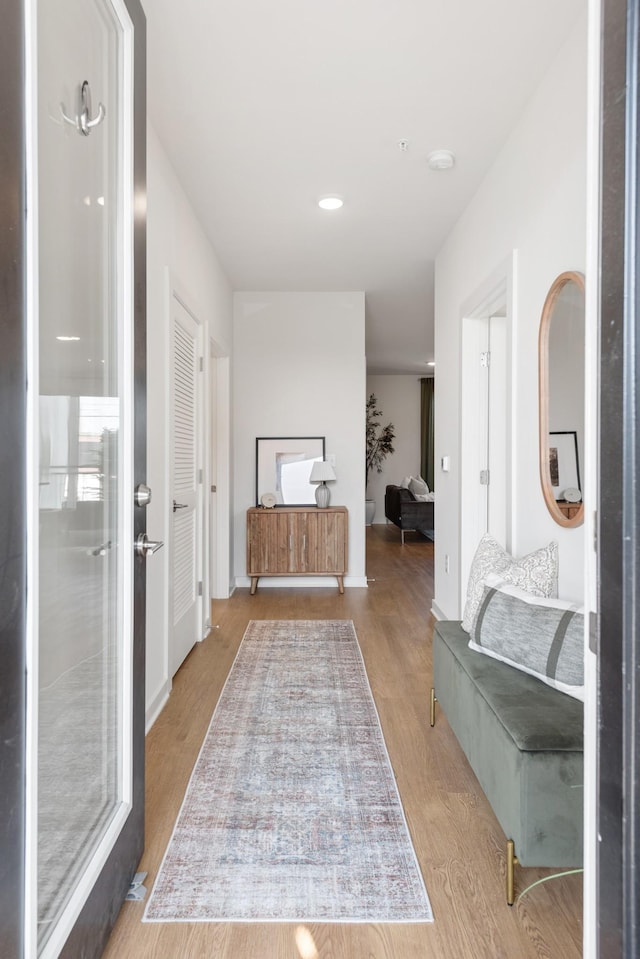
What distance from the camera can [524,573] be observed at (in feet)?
6.84

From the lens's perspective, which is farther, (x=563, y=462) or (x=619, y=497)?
(x=563, y=462)

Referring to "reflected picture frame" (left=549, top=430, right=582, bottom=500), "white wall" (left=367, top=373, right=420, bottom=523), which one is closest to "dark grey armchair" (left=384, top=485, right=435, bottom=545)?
"white wall" (left=367, top=373, right=420, bottom=523)

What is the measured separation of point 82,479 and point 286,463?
12.8ft

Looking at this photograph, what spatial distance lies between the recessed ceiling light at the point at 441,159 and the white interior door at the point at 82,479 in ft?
5.51

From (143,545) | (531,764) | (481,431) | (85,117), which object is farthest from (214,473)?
(531,764)

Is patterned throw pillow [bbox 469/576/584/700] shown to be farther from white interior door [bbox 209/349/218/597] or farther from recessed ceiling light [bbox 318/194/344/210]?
white interior door [bbox 209/349/218/597]

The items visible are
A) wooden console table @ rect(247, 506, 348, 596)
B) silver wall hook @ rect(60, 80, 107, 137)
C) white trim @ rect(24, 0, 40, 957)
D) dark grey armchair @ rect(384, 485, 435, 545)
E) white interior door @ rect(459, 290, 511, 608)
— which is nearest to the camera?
white trim @ rect(24, 0, 40, 957)

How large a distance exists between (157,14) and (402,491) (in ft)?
22.6

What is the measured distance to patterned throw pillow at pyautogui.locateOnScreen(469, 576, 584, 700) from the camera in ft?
5.27

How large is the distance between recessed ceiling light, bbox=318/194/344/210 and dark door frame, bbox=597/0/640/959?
2684mm

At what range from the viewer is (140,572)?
1.55 metres

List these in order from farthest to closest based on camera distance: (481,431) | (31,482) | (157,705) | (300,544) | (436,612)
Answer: (300,544) < (436,612) < (481,431) < (157,705) < (31,482)

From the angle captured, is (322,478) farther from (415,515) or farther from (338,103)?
(415,515)

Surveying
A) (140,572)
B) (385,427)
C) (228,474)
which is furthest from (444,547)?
(385,427)
